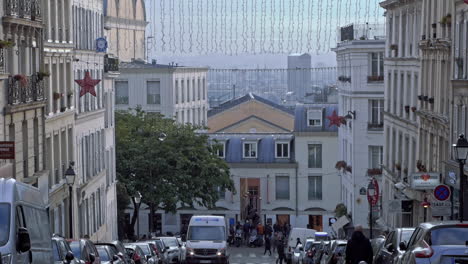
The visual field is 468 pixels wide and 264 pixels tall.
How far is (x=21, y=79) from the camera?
126 feet

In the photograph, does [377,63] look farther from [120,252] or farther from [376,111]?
[120,252]

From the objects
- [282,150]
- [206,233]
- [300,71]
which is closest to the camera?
[206,233]

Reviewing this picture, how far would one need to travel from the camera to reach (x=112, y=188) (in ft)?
208

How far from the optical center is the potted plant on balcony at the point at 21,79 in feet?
125

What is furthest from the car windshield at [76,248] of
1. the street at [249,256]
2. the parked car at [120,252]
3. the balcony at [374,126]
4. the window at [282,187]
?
the window at [282,187]

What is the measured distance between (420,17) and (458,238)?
107 feet

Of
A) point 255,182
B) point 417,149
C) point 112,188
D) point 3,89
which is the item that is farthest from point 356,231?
point 255,182

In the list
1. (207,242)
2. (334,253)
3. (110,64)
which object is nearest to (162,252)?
(207,242)

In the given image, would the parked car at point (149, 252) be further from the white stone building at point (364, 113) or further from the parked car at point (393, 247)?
the white stone building at point (364, 113)

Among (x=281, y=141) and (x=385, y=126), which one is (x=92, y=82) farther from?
(x=281, y=141)

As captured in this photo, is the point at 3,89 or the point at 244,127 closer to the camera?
the point at 3,89

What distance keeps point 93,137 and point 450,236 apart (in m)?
40.1

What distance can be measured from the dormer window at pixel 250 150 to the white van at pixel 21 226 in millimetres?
66290

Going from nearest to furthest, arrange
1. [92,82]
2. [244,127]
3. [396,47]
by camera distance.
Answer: [92,82], [396,47], [244,127]
